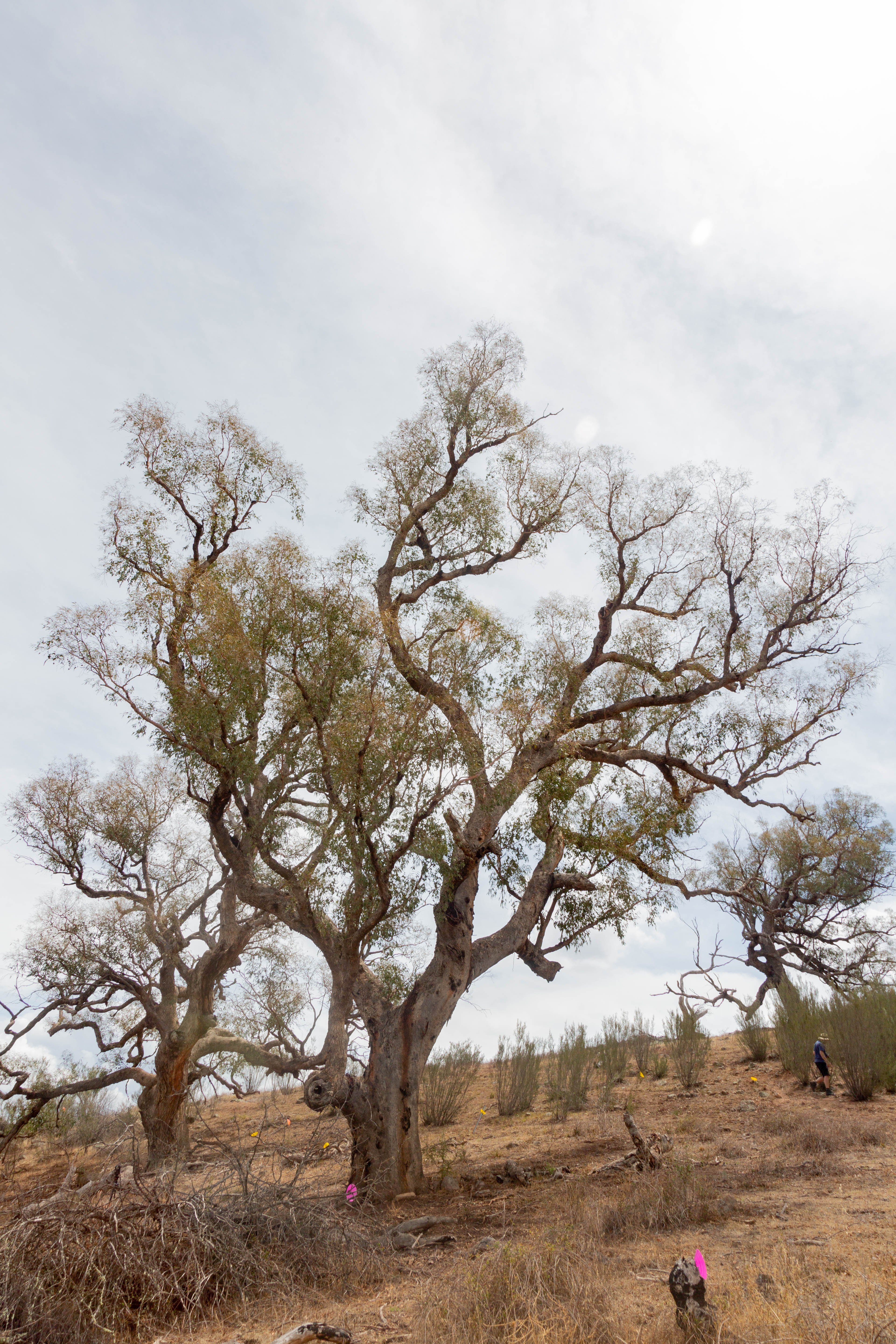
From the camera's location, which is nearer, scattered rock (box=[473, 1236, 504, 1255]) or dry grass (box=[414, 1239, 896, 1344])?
dry grass (box=[414, 1239, 896, 1344])

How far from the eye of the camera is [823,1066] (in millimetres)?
13453

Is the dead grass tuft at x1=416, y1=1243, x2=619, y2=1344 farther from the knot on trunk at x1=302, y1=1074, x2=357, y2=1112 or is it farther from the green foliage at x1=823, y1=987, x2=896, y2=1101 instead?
the green foliage at x1=823, y1=987, x2=896, y2=1101

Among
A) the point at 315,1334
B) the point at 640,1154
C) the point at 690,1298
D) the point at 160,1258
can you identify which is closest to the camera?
the point at 690,1298

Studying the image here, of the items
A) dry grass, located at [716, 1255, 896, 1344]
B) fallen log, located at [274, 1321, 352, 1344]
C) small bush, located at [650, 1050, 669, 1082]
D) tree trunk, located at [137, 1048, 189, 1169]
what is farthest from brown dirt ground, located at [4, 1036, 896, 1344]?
tree trunk, located at [137, 1048, 189, 1169]

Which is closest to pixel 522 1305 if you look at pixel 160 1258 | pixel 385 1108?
pixel 160 1258

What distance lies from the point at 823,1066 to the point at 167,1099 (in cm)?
1122

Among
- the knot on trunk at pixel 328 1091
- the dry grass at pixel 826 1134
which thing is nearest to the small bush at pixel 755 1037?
the dry grass at pixel 826 1134

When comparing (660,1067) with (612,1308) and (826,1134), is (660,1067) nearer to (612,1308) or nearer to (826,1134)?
(826,1134)

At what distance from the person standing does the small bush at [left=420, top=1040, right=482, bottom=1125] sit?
22.8 ft

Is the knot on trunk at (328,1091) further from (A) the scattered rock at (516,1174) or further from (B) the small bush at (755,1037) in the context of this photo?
(B) the small bush at (755,1037)

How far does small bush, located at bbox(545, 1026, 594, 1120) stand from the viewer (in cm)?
1499

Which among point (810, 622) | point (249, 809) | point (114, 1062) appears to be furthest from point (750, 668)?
point (114, 1062)

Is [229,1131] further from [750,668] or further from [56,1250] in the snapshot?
[750,668]

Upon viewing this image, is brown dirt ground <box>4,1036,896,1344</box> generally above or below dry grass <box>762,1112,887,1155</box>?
below
